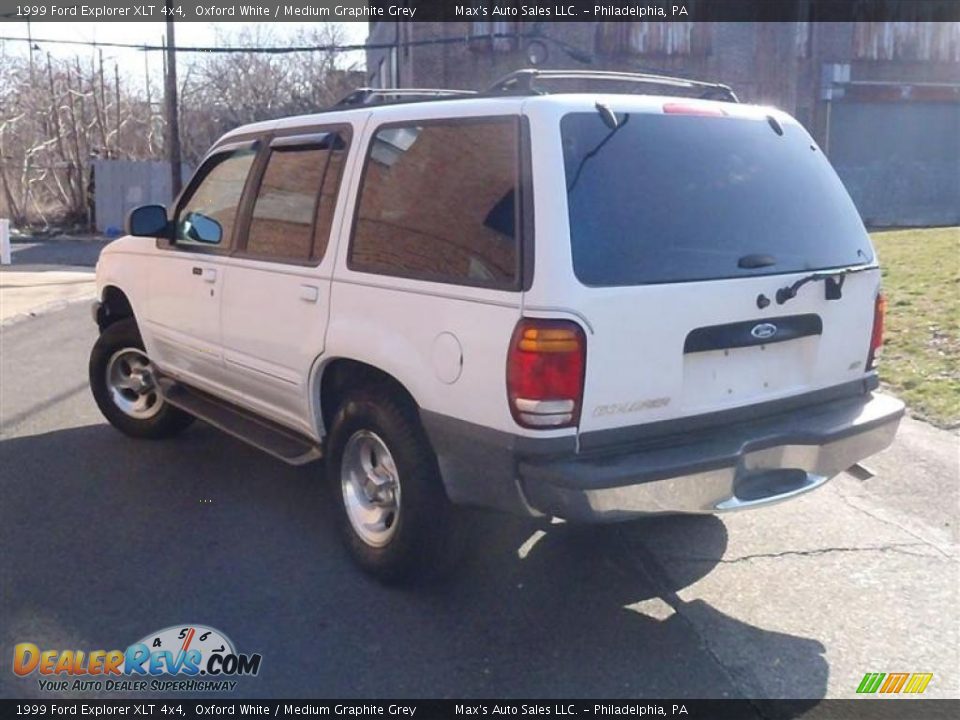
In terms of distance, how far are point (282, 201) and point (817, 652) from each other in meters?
3.16

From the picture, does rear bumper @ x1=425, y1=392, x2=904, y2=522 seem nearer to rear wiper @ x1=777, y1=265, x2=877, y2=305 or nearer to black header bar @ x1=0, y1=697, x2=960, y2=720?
rear wiper @ x1=777, y1=265, x2=877, y2=305

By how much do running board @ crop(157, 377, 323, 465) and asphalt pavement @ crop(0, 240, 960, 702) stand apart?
1.42 feet

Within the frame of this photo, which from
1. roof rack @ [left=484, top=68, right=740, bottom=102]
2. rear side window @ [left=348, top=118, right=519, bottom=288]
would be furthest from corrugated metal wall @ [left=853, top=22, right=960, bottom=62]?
rear side window @ [left=348, top=118, right=519, bottom=288]

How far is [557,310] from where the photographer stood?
11.1 feet

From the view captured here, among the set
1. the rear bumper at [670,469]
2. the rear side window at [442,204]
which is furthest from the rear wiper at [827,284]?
the rear side window at [442,204]

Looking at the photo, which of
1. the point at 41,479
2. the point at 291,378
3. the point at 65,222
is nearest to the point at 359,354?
the point at 291,378

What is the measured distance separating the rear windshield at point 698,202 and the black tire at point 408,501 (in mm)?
1032

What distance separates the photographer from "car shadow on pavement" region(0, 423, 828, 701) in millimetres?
3541

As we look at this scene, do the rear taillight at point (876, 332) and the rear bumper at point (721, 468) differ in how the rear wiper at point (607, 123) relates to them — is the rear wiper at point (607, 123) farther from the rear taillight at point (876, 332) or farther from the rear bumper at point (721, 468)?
the rear taillight at point (876, 332)

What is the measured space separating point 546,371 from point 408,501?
923mm

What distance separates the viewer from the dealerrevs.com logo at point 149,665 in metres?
3.51

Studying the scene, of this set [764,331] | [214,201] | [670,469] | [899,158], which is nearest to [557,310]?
[670,469]

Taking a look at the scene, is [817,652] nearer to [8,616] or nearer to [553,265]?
[553,265]

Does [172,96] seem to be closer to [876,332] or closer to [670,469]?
[876,332]
